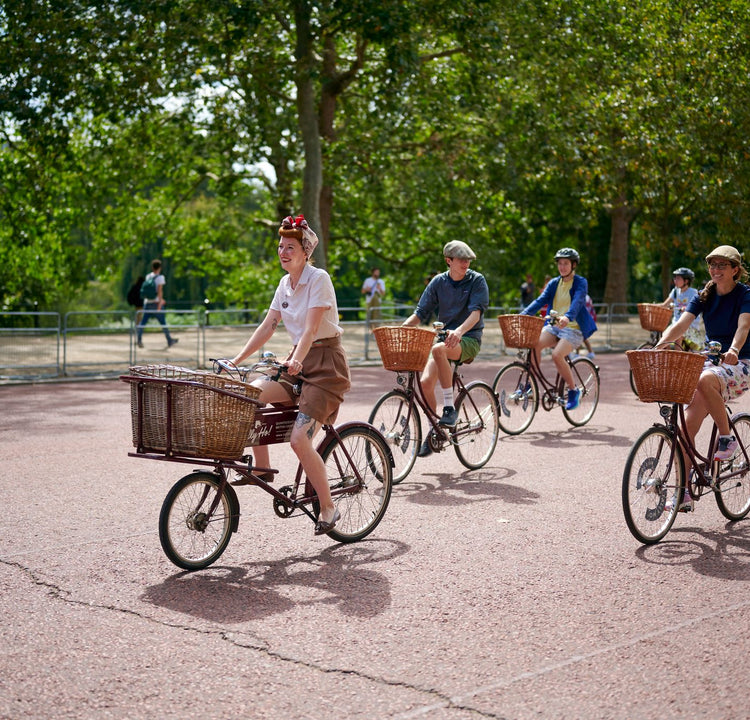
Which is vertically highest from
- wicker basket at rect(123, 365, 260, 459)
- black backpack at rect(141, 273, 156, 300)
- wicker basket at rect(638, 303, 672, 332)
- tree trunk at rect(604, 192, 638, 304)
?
tree trunk at rect(604, 192, 638, 304)

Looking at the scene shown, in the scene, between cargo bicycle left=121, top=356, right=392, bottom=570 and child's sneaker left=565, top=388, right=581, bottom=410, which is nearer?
cargo bicycle left=121, top=356, right=392, bottom=570

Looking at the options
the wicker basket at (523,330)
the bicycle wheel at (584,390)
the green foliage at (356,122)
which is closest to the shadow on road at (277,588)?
the wicker basket at (523,330)

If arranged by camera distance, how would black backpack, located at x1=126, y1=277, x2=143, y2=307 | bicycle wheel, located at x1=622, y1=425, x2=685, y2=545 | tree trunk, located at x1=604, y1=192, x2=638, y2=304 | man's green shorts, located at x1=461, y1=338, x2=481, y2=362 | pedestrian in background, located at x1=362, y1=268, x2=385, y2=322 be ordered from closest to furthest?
bicycle wheel, located at x1=622, y1=425, x2=685, y2=545 → man's green shorts, located at x1=461, y1=338, x2=481, y2=362 → black backpack, located at x1=126, y1=277, x2=143, y2=307 → pedestrian in background, located at x1=362, y1=268, x2=385, y2=322 → tree trunk, located at x1=604, y1=192, x2=638, y2=304

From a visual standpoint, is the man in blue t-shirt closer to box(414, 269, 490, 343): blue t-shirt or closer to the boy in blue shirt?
box(414, 269, 490, 343): blue t-shirt

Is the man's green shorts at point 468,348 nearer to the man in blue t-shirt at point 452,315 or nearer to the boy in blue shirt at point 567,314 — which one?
the man in blue t-shirt at point 452,315

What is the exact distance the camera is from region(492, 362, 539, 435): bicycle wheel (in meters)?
11.2

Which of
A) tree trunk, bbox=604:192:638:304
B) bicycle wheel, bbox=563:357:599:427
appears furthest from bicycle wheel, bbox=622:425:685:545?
tree trunk, bbox=604:192:638:304

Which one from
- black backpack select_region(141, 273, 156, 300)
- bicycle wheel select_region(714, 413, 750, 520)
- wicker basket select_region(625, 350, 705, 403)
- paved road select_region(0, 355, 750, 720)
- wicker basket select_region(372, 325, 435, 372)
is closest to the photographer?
paved road select_region(0, 355, 750, 720)

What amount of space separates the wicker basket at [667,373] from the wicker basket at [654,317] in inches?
413

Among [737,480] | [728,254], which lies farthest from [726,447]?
[728,254]

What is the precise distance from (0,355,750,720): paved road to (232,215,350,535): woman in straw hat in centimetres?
54

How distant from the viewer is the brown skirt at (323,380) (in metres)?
6.09

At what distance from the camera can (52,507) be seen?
7.56 meters

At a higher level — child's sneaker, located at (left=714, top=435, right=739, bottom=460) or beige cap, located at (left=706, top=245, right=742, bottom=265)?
→ beige cap, located at (left=706, top=245, right=742, bottom=265)
